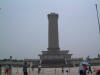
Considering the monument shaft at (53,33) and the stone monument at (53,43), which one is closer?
the stone monument at (53,43)

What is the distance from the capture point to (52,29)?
78.2 metres

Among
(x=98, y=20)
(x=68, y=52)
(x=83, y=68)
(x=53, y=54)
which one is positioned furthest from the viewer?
(x=68, y=52)

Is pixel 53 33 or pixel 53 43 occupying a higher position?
pixel 53 33

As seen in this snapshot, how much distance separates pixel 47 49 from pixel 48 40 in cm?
460

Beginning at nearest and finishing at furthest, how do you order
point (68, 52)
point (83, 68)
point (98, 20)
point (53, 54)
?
point (83, 68) < point (98, 20) < point (53, 54) < point (68, 52)

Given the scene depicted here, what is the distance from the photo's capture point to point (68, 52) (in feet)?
281

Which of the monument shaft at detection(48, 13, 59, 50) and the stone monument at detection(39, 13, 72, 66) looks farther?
the monument shaft at detection(48, 13, 59, 50)

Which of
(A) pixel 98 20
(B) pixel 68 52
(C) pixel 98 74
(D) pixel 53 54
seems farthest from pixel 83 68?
(B) pixel 68 52

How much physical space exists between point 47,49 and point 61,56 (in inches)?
309

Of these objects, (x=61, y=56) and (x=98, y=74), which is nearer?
(x=98, y=74)

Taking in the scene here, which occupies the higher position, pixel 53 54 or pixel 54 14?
pixel 54 14

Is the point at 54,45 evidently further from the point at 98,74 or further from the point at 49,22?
the point at 98,74

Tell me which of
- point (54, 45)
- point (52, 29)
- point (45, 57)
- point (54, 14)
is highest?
point (54, 14)

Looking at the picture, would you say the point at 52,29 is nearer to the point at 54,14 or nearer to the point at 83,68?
the point at 54,14
